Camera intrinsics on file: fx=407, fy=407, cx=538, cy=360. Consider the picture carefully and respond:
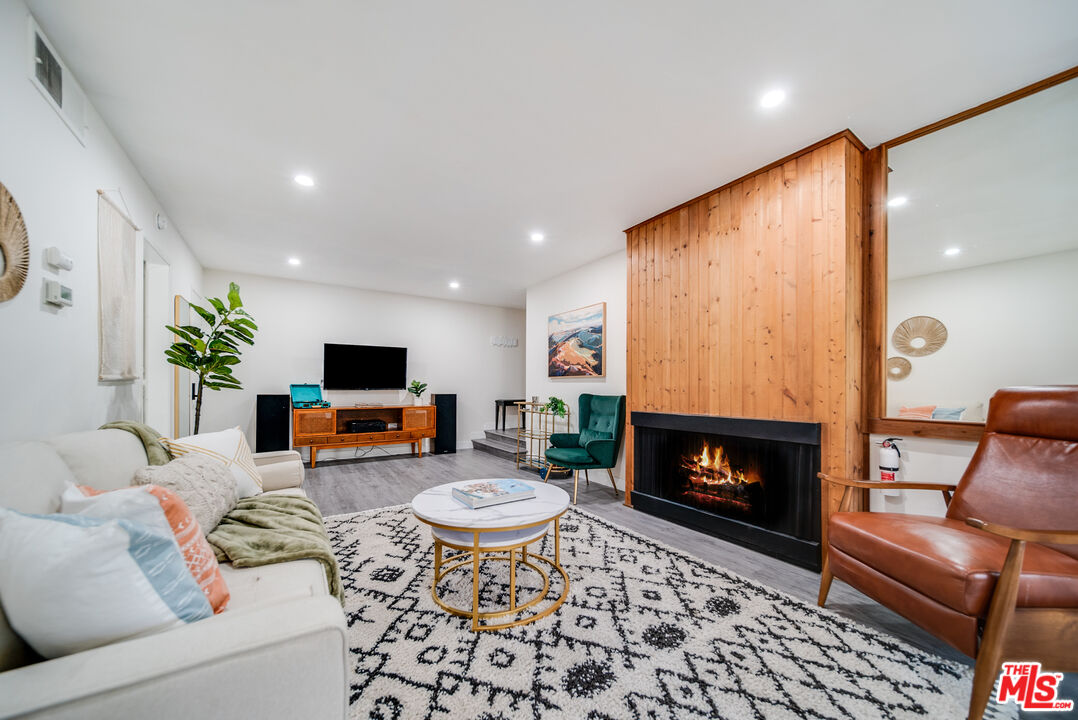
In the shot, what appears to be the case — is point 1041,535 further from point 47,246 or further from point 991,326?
point 47,246

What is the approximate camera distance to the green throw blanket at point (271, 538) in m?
1.54

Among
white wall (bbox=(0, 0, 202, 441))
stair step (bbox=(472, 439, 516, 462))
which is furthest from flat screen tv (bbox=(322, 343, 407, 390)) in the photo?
white wall (bbox=(0, 0, 202, 441))

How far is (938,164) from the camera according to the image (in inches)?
91.4

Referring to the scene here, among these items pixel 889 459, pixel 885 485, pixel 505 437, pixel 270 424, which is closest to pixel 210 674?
pixel 885 485

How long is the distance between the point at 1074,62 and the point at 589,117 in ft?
7.25

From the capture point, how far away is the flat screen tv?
19.0ft

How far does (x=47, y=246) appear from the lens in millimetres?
1716

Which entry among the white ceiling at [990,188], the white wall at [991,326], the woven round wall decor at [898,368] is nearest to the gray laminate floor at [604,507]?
the white wall at [991,326]

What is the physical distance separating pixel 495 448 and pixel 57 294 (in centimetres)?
492

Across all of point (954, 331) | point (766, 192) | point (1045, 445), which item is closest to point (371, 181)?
point (766, 192)

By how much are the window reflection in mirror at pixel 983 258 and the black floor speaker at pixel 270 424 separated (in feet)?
19.9

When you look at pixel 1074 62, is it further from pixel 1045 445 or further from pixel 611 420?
pixel 611 420

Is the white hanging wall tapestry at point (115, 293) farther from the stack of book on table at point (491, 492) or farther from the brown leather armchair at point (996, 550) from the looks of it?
the brown leather armchair at point (996, 550)

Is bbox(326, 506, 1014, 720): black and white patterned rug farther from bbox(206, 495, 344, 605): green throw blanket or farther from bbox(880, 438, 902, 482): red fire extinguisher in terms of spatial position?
bbox(880, 438, 902, 482): red fire extinguisher
